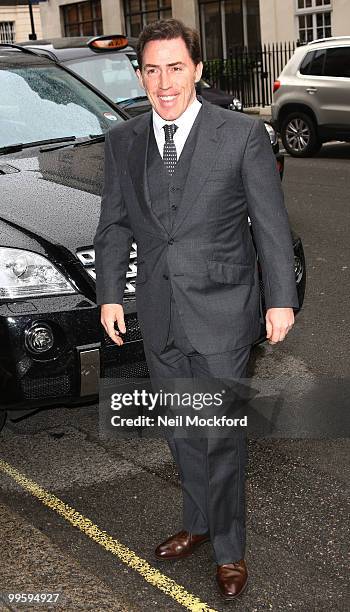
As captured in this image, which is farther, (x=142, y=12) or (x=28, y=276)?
(x=142, y=12)

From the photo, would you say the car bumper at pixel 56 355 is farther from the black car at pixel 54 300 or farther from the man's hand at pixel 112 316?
the man's hand at pixel 112 316

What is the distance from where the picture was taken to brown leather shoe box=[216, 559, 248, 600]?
138 inches

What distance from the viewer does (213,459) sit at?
3504 millimetres

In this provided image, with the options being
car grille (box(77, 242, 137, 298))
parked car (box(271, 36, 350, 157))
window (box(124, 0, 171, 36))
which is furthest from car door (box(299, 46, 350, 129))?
window (box(124, 0, 171, 36))

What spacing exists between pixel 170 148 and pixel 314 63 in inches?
513

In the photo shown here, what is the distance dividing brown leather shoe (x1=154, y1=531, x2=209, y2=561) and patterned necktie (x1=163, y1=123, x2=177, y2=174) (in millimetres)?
1360

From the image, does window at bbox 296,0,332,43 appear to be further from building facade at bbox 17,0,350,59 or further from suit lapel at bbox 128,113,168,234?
suit lapel at bbox 128,113,168,234

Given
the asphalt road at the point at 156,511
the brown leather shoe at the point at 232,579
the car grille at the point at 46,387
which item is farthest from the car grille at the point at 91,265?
the brown leather shoe at the point at 232,579

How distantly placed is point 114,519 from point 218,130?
172cm

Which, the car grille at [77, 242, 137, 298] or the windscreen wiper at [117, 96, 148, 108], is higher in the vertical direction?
the windscreen wiper at [117, 96, 148, 108]

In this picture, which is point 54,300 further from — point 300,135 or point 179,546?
point 300,135

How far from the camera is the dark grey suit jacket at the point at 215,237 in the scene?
3.36 meters

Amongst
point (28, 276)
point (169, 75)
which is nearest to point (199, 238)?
point (169, 75)

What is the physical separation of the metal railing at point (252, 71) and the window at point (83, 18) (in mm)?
8889
